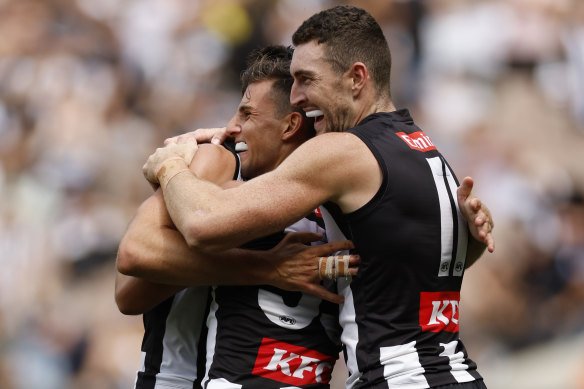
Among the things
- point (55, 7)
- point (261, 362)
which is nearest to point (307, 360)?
point (261, 362)

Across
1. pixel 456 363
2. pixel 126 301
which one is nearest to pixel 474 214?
pixel 456 363

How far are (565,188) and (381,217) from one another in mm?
4573

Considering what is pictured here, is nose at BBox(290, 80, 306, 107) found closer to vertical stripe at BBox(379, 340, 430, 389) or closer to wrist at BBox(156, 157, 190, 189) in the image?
wrist at BBox(156, 157, 190, 189)

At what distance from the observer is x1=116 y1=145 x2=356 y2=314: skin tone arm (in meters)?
3.17

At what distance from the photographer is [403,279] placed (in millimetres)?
3025

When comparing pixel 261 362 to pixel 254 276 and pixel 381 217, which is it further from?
pixel 381 217

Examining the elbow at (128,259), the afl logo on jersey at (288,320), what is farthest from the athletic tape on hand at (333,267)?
the elbow at (128,259)

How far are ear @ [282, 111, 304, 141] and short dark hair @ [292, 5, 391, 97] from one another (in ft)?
1.16

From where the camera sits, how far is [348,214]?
120 inches

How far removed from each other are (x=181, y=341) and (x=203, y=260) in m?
0.68

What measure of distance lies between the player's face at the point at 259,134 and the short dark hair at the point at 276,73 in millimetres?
33

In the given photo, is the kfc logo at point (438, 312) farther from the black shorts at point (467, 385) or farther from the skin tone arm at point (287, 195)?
the skin tone arm at point (287, 195)

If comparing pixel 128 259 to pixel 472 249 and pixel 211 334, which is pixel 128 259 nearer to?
pixel 211 334

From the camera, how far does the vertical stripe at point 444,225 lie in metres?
3.11
